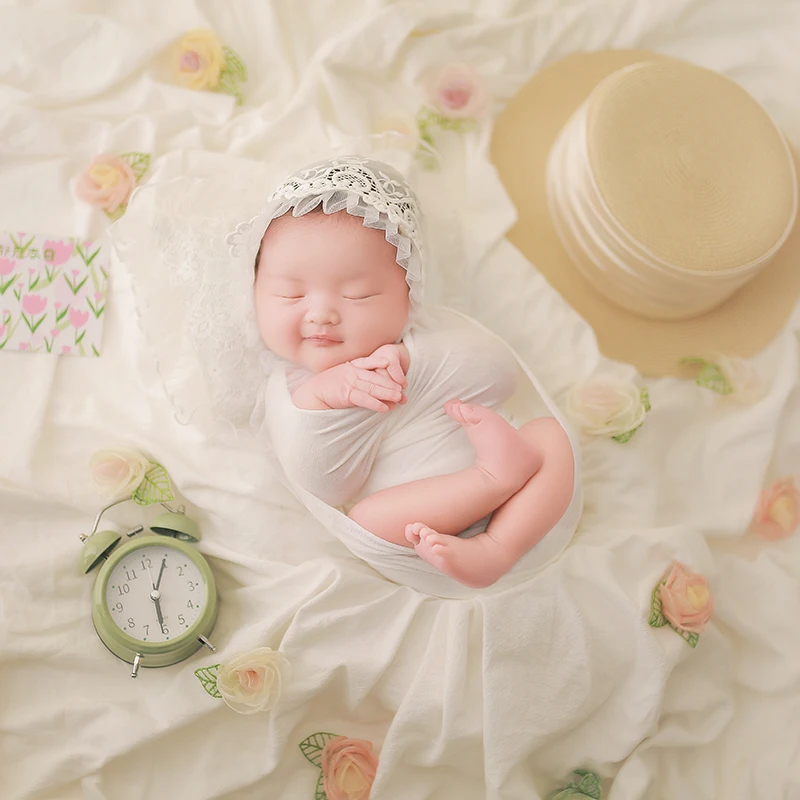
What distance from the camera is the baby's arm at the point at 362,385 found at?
1.76m

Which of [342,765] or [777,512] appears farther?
[777,512]

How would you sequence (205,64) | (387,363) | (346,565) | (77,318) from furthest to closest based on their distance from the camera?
(205,64) → (77,318) → (346,565) → (387,363)

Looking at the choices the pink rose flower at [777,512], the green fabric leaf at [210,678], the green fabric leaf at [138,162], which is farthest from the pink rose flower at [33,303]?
the pink rose flower at [777,512]

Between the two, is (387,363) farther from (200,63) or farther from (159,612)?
(200,63)

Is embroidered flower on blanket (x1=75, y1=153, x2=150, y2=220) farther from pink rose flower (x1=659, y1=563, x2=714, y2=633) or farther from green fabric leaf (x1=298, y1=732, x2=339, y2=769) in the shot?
pink rose flower (x1=659, y1=563, x2=714, y2=633)

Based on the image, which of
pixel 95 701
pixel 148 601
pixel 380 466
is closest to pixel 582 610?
pixel 380 466

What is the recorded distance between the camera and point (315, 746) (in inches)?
72.1

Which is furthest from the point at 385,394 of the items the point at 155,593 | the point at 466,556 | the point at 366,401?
the point at 155,593

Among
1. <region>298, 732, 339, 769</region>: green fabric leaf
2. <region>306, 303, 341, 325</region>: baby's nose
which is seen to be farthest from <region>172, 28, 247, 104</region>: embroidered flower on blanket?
<region>298, 732, 339, 769</region>: green fabric leaf

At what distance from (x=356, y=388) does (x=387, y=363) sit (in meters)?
0.09

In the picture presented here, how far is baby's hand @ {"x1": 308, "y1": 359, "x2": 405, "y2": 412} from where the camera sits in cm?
175

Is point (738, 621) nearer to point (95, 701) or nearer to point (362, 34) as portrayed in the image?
point (95, 701)

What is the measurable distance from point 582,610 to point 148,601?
94 cm

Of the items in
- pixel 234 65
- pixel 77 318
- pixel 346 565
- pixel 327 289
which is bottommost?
pixel 346 565
